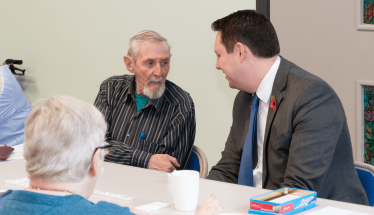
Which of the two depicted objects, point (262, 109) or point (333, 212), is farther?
point (262, 109)

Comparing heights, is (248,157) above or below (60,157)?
below

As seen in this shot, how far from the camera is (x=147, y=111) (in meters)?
2.39

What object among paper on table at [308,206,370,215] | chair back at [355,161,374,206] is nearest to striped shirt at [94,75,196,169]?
chair back at [355,161,374,206]

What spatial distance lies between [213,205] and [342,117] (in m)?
0.73

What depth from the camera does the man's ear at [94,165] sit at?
1041 mm

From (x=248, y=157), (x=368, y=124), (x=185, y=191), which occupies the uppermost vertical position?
(x=185, y=191)

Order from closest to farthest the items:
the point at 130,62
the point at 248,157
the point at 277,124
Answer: the point at 277,124
the point at 248,157
the point at 130,62

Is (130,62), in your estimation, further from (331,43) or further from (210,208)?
(210,208)

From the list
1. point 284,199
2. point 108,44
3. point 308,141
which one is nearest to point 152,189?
point 284,199

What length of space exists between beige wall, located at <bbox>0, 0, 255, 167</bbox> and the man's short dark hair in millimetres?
1178

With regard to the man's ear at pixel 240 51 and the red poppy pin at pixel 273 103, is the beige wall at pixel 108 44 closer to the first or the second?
the man's ear at pixel 240 51

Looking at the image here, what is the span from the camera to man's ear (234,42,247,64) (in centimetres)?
191

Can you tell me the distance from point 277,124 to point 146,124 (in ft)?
2.67

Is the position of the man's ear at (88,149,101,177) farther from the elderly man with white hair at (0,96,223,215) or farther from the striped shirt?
the striped shirt
